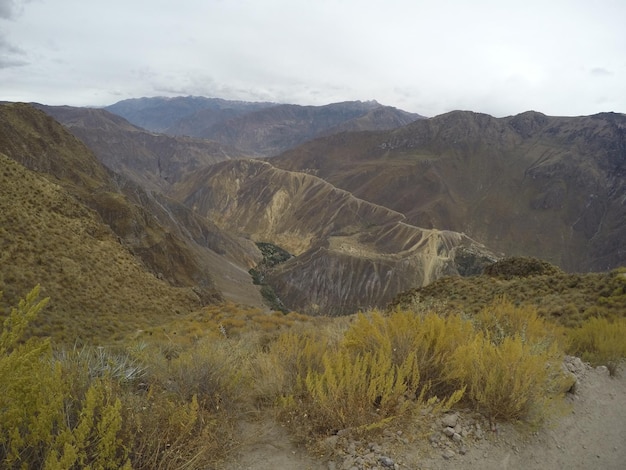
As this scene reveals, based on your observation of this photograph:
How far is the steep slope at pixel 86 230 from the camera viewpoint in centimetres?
1811

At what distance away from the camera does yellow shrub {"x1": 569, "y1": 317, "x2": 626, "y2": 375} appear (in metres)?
6.63

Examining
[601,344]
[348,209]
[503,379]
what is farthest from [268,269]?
[503,379]

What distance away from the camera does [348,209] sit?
11044 centimetres

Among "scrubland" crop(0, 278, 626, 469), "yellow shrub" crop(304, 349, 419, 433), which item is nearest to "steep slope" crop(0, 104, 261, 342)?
"scrubland" crop(0, 278, 626, 469)

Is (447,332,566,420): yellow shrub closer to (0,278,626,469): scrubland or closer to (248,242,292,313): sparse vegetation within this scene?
(0,278,626,469): scrubland

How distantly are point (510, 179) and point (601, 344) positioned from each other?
472 ft

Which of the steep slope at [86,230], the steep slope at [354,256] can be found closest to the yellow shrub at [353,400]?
the steep slope at [86,230]

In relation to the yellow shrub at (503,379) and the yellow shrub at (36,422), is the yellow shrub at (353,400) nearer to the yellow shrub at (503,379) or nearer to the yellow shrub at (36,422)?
the yellow shrub at (503,379)

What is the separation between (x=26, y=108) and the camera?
47312 millimetres

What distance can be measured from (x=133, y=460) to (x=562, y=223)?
458ft

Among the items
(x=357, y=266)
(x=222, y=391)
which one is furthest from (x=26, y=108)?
(x=222, y=391)

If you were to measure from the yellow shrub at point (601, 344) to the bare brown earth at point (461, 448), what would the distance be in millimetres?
1971

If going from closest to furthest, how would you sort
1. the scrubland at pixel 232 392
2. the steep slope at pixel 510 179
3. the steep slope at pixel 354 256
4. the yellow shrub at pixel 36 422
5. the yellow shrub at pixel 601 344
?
the yellow shrub at pixel 36 422
the scrubland at pixel 232 392
the yellow shrub at pixel 601 344
the steep slope at pixel 354 256
the steep slope at pixel 510 179

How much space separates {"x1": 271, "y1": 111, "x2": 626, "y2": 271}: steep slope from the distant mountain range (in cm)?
54
